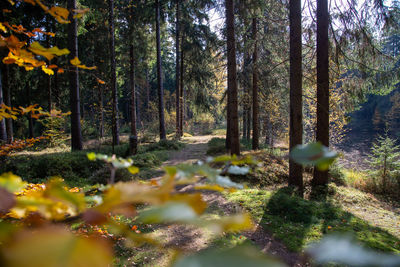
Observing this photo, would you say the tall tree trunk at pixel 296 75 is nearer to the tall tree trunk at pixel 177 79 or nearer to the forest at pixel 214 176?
the forest at pixel 214 176

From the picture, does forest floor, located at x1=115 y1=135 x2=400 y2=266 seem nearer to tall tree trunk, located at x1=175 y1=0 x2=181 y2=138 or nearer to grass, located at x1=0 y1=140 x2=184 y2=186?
grass, located at x1=0 y1=140 x2=184 y2=186

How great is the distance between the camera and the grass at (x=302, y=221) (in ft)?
11.5

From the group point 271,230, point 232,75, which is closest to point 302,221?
point 271,230

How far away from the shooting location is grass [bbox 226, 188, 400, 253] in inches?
138

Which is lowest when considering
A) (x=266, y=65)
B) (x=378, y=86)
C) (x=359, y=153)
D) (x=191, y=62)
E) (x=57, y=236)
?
(x=359, y=153)

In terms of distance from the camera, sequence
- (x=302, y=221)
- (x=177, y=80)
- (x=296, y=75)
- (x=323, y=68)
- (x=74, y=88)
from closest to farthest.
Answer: (x=302, y=221)
(x=296, y=75)
(x=323, y=68)
(x=74, y=88)
(x=177, y=80)

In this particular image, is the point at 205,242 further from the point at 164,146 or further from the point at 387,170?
the point at 164,146

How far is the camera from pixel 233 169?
571 millimetres

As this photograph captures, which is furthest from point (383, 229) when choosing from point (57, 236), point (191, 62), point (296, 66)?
point (191, 62)

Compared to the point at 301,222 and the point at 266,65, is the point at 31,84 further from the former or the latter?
the point at 301,222

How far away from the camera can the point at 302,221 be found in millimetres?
4191

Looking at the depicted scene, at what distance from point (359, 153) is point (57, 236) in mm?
23210

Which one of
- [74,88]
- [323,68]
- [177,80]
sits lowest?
[74,88]

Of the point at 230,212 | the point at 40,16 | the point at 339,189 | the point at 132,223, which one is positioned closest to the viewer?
the point at 132,223
